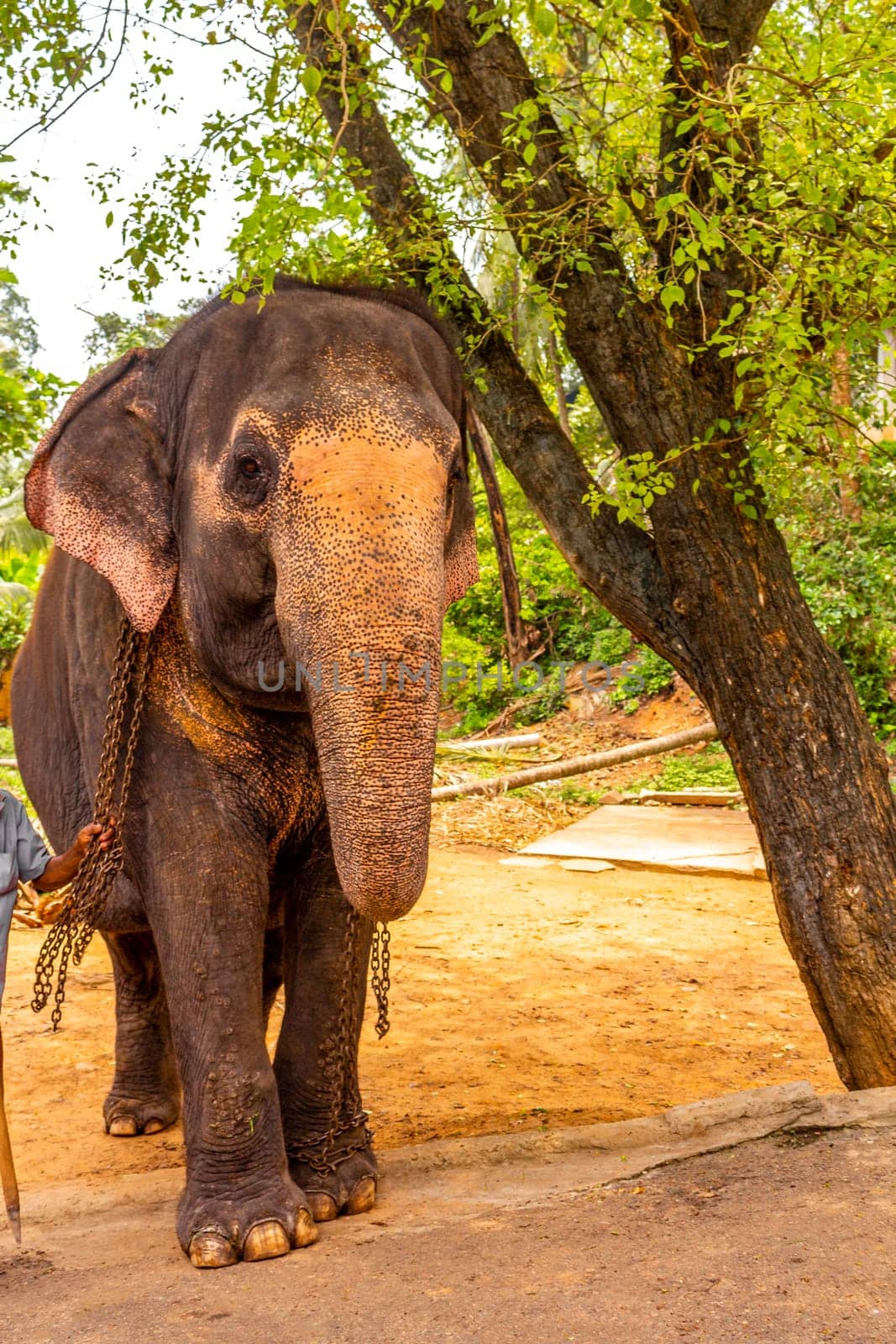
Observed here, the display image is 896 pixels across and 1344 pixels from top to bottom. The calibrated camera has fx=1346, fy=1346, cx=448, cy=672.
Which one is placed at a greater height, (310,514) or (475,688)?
(310,514)

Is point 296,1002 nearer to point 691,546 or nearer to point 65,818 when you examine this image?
point 65,818

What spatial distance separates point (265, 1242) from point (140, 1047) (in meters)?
1.82

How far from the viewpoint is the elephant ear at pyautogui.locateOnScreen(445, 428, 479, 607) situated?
3.82 metres

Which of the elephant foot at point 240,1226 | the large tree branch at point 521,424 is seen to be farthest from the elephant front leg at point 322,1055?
the large tree branch at point 521,424

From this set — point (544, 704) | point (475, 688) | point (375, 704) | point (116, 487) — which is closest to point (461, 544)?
point (116, 487)

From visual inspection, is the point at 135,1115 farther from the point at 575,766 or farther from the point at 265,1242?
the point at 575,766

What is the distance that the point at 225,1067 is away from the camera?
3398 millimetres

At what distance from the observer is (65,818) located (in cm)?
466

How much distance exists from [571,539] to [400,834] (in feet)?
7.33

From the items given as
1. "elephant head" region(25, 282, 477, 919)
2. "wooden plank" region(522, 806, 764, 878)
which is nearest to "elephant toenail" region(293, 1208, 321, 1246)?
"elephant head" region(25, 282, 477, 919)

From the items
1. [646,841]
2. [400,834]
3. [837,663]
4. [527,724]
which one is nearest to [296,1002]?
[400,834]

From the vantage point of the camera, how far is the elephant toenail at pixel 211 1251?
3236mm

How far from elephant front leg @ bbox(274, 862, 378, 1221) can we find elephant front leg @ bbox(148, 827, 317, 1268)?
217 millimetres

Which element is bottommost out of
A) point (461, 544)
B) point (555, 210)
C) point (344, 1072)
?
point (344, 1072)
